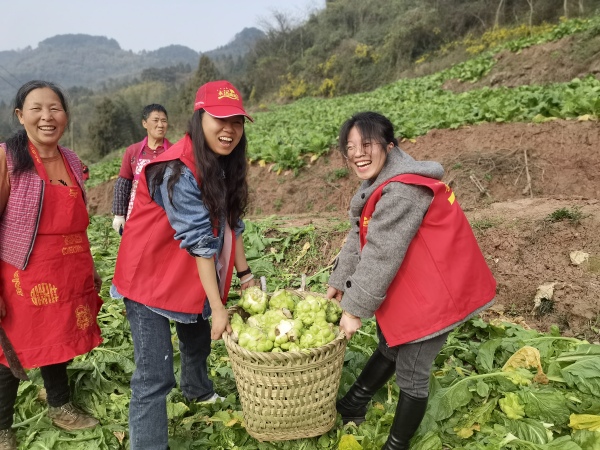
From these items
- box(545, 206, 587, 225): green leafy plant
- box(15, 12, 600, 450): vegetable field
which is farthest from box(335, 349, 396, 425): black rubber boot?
box(545, 206, 587, 225): green leafy plant

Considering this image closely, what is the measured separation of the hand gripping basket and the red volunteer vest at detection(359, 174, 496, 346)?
1.30 feet

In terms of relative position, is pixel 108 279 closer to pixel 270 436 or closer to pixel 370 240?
pixel 270 436

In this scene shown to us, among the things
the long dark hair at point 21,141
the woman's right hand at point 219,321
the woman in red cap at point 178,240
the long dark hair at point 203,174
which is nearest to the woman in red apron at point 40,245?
the long dark hair at point 21,141

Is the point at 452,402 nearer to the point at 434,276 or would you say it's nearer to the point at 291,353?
the point at 434,276

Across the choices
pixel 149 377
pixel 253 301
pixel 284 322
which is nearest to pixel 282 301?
pixel 253 301

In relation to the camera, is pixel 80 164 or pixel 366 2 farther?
pixel 366 2

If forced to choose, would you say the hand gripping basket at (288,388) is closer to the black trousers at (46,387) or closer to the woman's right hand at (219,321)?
the woman's right hand at (219,321)

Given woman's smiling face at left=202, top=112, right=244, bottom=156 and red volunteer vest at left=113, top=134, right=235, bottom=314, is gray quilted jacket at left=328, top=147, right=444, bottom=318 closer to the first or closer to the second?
woman's smiling face at left=202, top=112, right=244, bottom=156

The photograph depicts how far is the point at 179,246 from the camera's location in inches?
92.7

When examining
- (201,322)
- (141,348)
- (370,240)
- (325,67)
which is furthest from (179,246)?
(325,67)

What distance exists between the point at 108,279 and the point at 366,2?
57.4 m

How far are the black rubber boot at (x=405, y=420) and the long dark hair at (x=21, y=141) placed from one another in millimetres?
2599

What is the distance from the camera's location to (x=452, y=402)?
285 centimetres

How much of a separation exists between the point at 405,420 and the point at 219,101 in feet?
6.82
